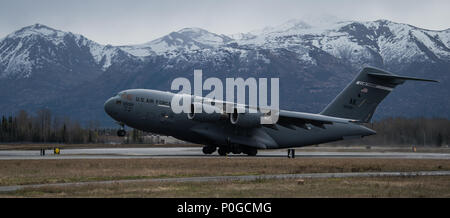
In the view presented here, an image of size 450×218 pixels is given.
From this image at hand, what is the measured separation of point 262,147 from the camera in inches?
1855

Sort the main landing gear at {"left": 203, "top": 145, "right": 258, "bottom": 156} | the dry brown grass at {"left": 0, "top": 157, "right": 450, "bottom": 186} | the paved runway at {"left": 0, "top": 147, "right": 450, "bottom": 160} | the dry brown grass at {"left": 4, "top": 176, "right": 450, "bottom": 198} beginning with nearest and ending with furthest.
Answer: the dry brown grass at {"left": 4, "top": 176, "right": 450, "bottom": 198} → the dry brown grass at {"left": 0, "top": 157, "right": 450, "bottom": 186} → the paved runway at {"left": 0, "top": 147, "right": 450, "bottom": 160} → the main landing gear at {"left": 203, "top": 145, "right": 258, "bottom": 156}

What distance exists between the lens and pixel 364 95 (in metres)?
49.4

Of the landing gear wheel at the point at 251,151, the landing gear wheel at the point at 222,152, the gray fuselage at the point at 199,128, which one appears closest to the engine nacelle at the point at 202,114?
the gray fuselage at the point at 199,128

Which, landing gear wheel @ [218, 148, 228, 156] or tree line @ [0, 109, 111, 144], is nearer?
landing gear wheel @ [218, 148, 228, 156]

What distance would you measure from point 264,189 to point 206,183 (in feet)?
9.80

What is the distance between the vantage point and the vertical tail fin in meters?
49.2

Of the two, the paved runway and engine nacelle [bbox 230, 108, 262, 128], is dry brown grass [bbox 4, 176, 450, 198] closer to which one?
engine nacelle [bbox 230, 108, 262, 128]

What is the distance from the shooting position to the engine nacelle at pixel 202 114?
4362cm

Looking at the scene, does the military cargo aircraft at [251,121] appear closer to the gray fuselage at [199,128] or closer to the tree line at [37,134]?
the gray fuselage at [199,128]

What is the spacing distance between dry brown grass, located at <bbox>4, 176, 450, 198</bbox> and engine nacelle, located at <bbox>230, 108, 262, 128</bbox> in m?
20.1

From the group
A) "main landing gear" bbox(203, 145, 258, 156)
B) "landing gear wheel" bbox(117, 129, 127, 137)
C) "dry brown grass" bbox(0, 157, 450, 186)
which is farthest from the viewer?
"main landing gear" bbox(203, 145, 258, 156)

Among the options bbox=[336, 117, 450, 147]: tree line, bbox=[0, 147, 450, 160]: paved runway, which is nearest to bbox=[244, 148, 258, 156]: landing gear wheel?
bbox=[0, 147, 450, 160]: paved runway
